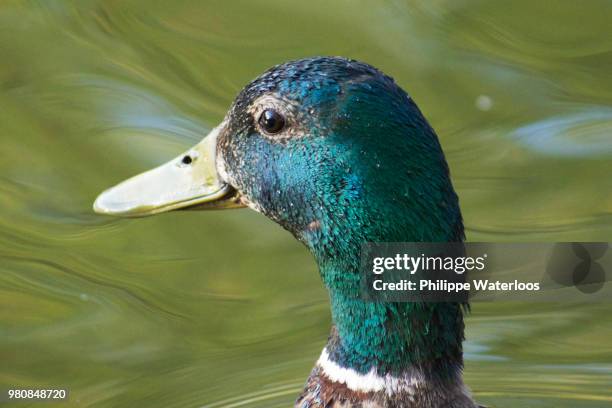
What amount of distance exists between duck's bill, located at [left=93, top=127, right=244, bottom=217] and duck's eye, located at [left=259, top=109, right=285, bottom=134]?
0.30 meters

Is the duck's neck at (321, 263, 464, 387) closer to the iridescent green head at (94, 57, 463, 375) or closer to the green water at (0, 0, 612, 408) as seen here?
the iridescent green head at (94, 57, 463, 375)

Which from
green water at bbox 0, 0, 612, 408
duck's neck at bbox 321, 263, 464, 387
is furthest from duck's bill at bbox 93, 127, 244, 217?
green water at bbox 0, 0, 612, 408

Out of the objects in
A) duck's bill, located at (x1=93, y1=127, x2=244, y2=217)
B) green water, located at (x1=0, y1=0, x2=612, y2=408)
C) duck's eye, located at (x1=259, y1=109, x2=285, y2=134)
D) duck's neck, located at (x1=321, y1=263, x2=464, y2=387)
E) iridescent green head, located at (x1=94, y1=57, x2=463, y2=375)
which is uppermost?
green water, located at (x1=0, y1=0, x2=612, y2=408)

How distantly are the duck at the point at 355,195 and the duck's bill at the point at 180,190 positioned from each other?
85mm

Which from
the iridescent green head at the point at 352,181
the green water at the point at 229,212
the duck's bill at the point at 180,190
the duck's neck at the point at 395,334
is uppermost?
the green water at the point at 229,212

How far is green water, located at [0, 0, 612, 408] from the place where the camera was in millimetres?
6012

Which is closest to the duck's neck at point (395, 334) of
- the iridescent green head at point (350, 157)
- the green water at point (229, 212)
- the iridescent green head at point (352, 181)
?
the iridescent green head at point (352, 181)

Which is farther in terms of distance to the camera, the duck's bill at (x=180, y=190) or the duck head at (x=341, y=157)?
the duck's bill at (x=180, y=190)

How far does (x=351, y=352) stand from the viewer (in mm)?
4672

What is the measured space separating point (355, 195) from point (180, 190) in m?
0.77

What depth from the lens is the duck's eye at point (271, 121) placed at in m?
4.61

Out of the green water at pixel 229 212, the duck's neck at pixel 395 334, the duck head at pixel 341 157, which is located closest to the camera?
the duck head at pixel 341 157

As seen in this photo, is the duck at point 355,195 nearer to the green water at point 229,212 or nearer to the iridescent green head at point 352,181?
the iridescent green head at point 352,181

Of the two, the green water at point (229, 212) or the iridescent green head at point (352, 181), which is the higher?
the green water at point (229, 212)
